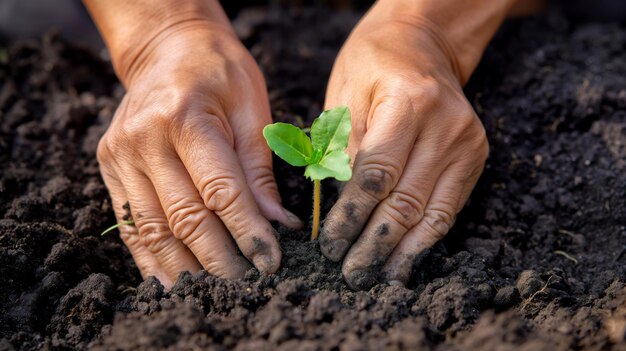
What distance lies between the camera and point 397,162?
6.47 feet

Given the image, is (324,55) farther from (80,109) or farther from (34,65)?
(34,65)

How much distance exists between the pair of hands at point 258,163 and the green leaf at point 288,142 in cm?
22

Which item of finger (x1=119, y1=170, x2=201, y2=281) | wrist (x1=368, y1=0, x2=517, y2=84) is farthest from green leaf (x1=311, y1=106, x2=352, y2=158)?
wrist (x1=368, y1=0, x2=517, y2=84)

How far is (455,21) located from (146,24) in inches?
54.9

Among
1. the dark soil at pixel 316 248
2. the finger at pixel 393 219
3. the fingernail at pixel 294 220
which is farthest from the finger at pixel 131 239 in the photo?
the finger at pixel 393 219

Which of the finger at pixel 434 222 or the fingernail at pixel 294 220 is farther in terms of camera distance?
the fingernail at pixel 294 220

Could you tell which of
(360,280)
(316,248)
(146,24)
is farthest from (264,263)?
(146,24)

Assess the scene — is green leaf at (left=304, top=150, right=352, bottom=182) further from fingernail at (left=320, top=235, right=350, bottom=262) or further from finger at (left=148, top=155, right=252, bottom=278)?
finger at (left=148, top=155, right=252, bottom=278)

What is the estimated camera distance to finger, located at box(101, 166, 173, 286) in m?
2.20

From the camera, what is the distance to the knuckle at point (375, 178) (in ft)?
6.33

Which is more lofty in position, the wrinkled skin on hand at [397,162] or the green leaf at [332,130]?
the green leaf at [332,130]

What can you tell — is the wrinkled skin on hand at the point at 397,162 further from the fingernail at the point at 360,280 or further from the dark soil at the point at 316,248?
the dark soil at the point at 316,248

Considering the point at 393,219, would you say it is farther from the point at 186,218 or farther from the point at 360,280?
the point at 186,218

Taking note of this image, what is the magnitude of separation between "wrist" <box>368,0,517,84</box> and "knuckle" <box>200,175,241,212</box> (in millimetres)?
1105
